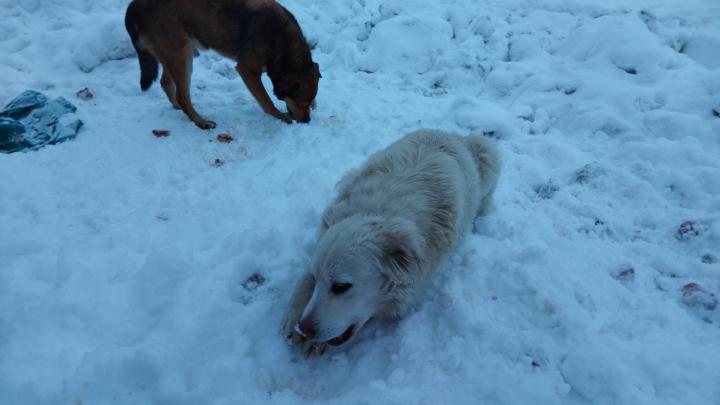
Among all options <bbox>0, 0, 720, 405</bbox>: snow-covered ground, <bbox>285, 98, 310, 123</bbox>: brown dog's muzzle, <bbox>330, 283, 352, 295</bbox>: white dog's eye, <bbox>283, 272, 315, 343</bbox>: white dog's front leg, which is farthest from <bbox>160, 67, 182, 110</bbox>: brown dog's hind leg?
<bbox>330, 283, 352, 295</bbox>: white dog's eye

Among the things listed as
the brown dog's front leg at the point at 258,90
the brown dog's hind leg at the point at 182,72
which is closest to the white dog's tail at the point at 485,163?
the brown dog's front leg at the point at 258,90

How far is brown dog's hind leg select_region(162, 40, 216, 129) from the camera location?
479cm

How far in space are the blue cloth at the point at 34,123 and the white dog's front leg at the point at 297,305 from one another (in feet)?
10.9

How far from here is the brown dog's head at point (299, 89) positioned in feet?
16.9

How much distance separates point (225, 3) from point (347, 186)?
321 cm

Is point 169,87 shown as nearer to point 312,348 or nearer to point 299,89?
point 299,89

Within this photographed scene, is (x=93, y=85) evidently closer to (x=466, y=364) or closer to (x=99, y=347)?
(x=99, y=347)

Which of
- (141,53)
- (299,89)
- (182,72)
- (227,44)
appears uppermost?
(227,44)

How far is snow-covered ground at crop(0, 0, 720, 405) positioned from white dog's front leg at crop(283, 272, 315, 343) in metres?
0.11

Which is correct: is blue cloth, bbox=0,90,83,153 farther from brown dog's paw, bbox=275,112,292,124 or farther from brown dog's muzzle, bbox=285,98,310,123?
brown dog's muzzle, bbox=285,98,310,123

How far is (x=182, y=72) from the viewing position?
483 cm

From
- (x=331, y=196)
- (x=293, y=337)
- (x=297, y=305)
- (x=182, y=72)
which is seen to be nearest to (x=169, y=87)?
(x=182, y=72)

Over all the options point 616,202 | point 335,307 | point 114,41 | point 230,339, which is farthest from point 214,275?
point 114,41

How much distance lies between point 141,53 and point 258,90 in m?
1.40
